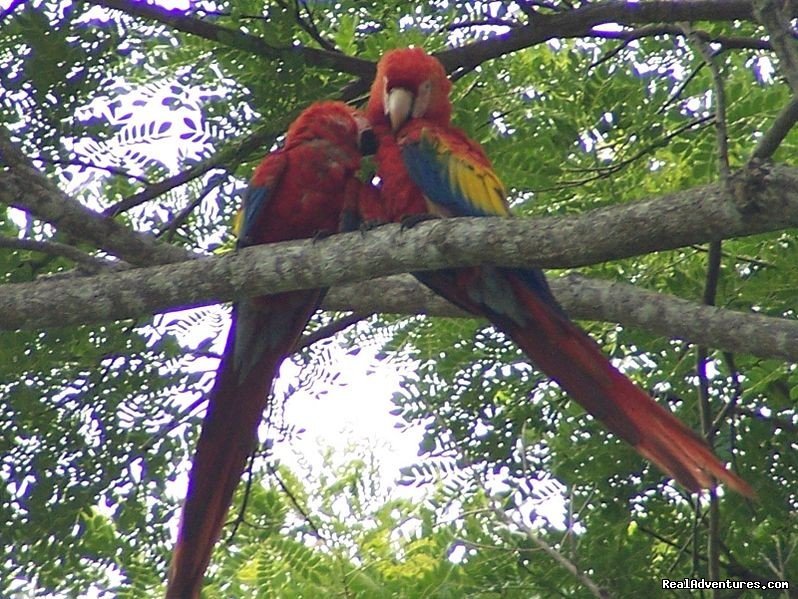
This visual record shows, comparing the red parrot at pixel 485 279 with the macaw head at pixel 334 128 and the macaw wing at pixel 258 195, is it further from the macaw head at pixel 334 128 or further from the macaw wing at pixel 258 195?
the macaw wing at pixel 258 195

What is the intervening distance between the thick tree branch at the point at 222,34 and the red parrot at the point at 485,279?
18 cm

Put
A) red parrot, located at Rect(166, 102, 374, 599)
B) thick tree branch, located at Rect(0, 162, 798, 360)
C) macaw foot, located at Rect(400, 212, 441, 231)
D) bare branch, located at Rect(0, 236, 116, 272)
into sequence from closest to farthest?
1. thick tree branch, located at Rect(0, 162, 798, 360)
2. macaw foot, located at Rect(400, 212, 441, 231)
3. bare branch, located at Rect(0, 236, 116, 272)
4. red parrot, located at Rect(166, 102, 374, 599)

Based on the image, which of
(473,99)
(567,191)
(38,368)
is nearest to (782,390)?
(567,191)

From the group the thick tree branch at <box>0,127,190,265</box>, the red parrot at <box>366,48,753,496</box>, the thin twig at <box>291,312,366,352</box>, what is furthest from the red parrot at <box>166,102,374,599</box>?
the thin twig at <box>291,312,366,352</box>

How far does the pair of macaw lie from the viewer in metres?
2.61

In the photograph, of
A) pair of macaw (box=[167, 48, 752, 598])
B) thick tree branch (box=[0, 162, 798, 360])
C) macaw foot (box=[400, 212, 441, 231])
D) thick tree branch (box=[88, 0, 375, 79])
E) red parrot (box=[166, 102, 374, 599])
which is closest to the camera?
thick tree branch (box=[0, 162, 798, 360])

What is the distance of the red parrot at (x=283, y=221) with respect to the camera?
2895 millimetres

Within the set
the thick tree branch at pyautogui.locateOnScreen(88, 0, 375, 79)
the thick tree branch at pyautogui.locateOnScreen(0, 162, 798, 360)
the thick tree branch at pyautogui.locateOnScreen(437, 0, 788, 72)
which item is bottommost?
the thick tree branch at pyautogui.locateOnScreen(0, 162, 798, 360)

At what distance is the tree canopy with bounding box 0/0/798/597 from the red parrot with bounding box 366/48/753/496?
0.14 m

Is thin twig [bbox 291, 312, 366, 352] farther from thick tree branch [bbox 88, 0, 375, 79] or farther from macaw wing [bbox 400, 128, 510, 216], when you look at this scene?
thick tree branch [bbox 88, 0, 375, 79]

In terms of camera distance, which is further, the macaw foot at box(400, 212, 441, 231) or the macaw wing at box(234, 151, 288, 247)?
the macaw wing at box(234, 151, 288, 247)

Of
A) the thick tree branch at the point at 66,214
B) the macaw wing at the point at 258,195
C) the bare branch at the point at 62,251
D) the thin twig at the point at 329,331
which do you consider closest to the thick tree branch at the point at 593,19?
the macaw wing at the point at 258,195

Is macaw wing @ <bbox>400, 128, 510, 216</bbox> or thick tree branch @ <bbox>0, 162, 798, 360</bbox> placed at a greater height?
macaw wing @ <bbox>400, 128, 510, 216</bbox>

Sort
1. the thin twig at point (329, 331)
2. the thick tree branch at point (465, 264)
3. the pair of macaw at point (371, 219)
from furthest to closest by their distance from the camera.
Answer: the thin twig at point (329, 331), the pair of macaw at point (371, 219), the thick tree branch at point (465, 264)
